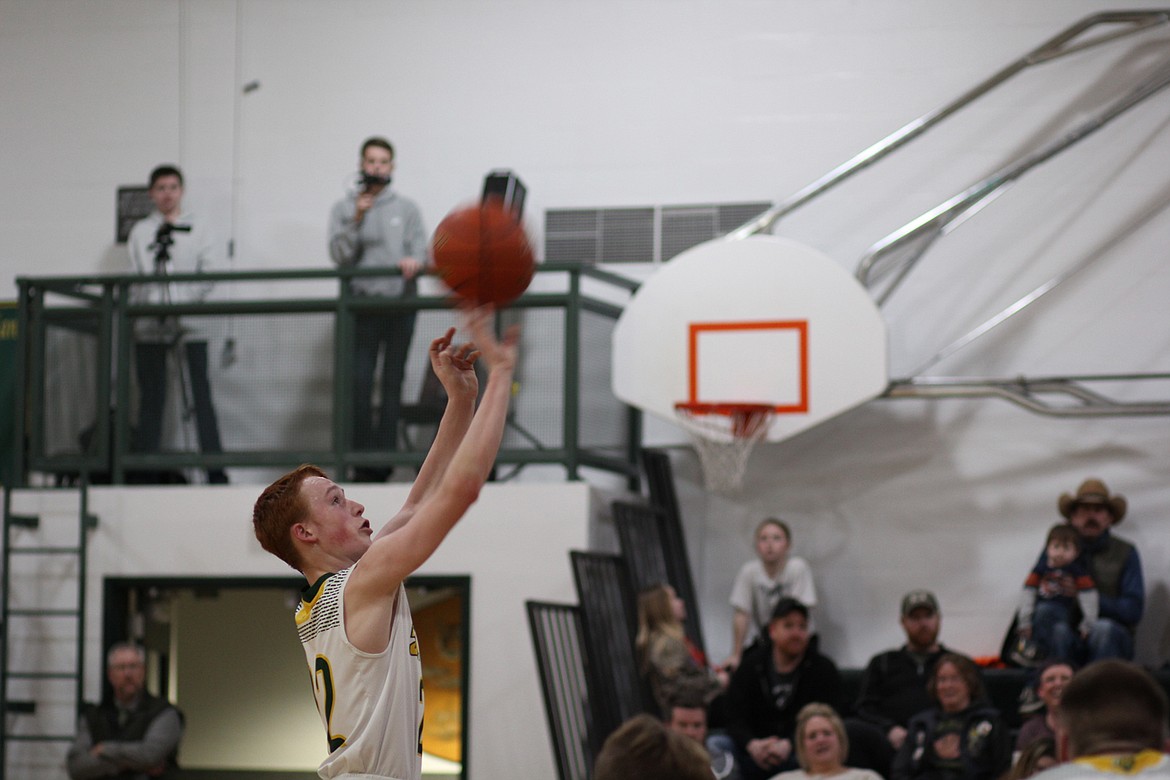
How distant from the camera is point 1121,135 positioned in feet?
31.9

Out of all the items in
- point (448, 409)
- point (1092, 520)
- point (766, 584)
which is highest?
point (448, 409)

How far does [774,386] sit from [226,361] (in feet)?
11.4

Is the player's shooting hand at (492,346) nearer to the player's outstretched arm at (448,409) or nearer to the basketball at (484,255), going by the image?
the player's outstretched arm at (448,409)

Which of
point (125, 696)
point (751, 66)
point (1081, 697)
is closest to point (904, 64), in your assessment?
point (751, 66)

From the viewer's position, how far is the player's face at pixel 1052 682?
7.28 metres

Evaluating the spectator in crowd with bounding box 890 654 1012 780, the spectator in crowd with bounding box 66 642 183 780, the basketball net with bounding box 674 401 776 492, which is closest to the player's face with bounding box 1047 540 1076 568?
the spectator in crowd with bounding box 890 654 1012 780

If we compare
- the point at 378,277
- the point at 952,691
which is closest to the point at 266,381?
the point at 378,277

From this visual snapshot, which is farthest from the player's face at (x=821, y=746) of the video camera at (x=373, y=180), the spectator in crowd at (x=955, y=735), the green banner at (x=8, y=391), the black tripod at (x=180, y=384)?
the green banner at (x=8, y=391)

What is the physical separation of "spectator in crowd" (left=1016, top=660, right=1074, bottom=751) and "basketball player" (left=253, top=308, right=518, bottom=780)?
474 cm

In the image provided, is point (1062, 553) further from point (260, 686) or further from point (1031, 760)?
point (260, 686)

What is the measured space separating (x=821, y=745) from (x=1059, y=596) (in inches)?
85.4

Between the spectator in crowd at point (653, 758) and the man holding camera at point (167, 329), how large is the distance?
23.8 feet

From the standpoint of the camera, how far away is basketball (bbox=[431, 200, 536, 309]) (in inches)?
137

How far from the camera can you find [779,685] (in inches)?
322
